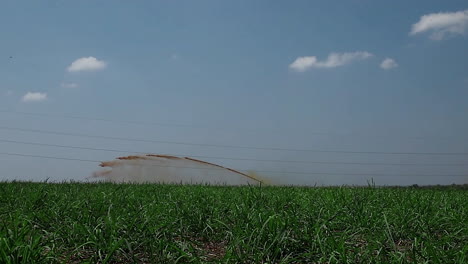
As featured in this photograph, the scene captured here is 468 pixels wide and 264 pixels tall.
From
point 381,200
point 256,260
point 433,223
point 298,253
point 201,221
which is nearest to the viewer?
point 256,260

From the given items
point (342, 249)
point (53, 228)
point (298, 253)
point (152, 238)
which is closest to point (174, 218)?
point (152, 238)

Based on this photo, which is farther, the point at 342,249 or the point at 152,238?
the point at 152,238

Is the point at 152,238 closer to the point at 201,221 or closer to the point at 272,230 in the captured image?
the point at 201,221

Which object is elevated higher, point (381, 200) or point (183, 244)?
point (381, 200)

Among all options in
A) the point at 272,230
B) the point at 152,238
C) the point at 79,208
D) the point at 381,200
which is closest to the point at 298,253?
the point at 272,230

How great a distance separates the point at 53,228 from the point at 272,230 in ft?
7.50

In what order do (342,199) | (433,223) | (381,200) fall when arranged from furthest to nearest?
(381,200), (342,199), (433,223)

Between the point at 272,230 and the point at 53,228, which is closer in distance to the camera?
the point at 272,230

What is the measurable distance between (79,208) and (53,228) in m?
0.83

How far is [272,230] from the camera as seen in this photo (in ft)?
12.9

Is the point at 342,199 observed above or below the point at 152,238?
above

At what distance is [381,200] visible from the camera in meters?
6.92

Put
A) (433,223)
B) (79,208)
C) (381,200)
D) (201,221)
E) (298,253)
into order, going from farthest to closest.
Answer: (381,200) < (79,208) < (433,223) < (201,221) < (298,253)

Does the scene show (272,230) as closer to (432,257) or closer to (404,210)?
(432,257)
